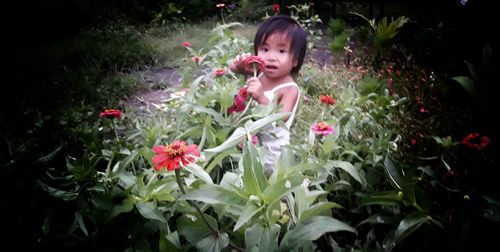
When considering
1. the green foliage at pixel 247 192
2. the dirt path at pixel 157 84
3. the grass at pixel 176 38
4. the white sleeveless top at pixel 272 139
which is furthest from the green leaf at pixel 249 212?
the grass at pixel 176 38

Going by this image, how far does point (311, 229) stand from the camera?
96 cm

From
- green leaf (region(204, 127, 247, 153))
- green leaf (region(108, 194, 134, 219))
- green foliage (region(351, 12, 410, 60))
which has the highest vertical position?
green leaf (region(204, 127, 247, 153))

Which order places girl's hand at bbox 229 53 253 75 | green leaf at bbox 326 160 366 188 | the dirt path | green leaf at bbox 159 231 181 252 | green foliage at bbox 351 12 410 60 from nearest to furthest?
green leaf at bbox 159 231 181 252 < green leaf at bbox 326 160 366 188 < girl's hand at bbox 229 53 253 75 < the dirt path < green foliage at bbox 351 12 410 60

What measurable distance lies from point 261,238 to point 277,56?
3.27ft

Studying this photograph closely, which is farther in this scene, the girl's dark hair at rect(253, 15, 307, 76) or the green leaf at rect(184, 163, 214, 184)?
the girl's dark hair at rect(253, 15, 307, 76)

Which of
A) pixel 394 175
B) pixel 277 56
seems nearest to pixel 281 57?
pixel 277 56

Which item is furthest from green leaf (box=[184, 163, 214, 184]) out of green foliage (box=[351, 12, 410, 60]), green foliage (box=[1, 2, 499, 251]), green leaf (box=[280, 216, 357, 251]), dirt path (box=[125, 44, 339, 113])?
green foliage (box=[351, 12, 410, 60])

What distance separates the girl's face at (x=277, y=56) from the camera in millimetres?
1725

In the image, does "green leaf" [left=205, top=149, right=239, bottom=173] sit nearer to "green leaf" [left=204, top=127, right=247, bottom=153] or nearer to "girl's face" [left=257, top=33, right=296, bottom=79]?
"green leaf" [left=204, top=127, right=247, bottom=153]

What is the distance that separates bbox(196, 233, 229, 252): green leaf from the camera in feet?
3.23

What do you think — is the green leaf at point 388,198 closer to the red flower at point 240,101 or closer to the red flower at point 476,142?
the red flower at point 476,142

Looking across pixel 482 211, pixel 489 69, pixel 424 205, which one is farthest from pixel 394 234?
pixel 489 69

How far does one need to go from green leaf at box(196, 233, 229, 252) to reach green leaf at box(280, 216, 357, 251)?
15cm

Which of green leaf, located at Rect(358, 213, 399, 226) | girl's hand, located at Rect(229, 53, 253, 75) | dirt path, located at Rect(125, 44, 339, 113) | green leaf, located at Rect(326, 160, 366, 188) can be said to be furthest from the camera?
dirt path, located at Rect(125, 44, 339, 113)
